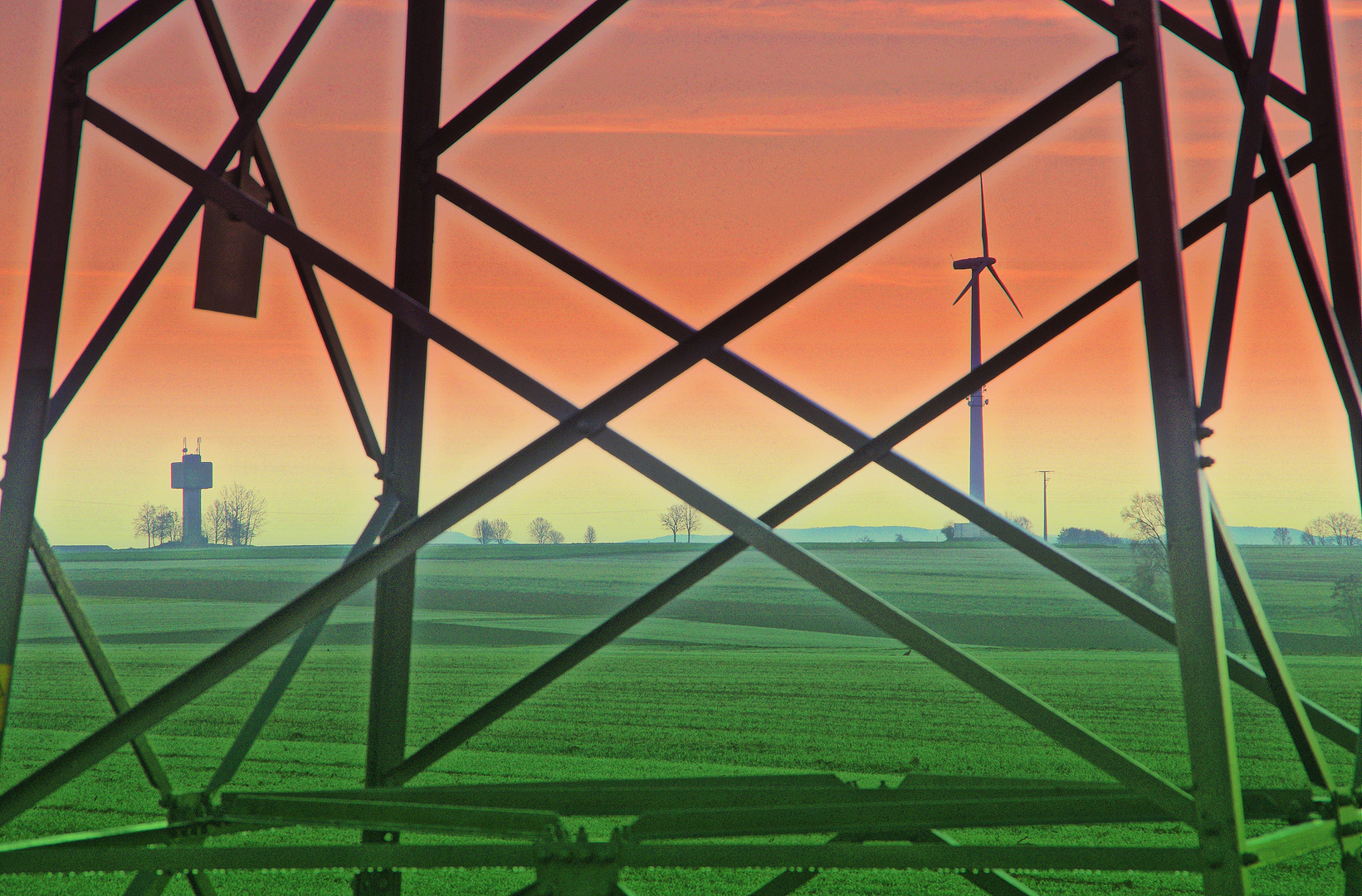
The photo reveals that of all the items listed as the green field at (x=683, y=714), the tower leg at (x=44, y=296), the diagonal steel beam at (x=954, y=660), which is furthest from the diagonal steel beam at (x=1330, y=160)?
the tower leg at (x=44, y=296)

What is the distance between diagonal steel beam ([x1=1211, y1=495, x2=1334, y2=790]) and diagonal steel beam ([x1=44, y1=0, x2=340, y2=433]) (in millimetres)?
5676

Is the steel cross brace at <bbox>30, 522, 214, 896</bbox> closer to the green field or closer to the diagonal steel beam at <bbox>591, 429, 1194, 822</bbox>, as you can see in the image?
the diagonal steel beam at <bbox>591, 429, 1194, 822</bbox>

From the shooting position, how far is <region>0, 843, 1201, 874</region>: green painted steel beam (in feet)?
16.4

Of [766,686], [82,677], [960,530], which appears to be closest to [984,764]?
[766,686]

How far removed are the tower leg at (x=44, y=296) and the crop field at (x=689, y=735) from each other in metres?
6.11

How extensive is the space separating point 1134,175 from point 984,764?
610 inches

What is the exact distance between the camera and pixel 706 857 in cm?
507

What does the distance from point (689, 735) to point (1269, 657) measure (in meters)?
16.3

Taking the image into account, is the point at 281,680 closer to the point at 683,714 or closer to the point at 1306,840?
the point at 1306,840

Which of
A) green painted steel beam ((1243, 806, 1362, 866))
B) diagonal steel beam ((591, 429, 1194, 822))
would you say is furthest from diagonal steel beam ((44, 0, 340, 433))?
green painted steel beam ((1243, 806, 1362, 866))

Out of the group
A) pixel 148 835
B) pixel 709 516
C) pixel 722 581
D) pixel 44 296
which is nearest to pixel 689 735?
pixel 148 835

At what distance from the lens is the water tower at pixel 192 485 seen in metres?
150

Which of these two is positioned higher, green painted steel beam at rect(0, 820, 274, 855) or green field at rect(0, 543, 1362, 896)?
green painted steel beam at rect(0, 820, 274, 855)

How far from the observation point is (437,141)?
26.1ft
